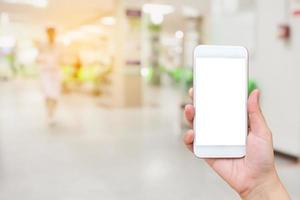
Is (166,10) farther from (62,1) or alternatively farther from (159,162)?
(159,162)

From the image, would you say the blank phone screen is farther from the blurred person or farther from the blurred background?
the blurred person

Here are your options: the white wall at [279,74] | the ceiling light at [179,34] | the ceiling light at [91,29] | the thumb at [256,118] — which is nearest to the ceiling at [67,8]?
the ceiling light at [91,29]

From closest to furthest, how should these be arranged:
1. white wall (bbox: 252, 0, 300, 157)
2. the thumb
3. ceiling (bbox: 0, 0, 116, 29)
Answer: the thumb, white wall (bbox: 252, 0, 300, 157), ceiling (bbox: 0, 0, 116, 29)

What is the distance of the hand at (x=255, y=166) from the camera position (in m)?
1.05

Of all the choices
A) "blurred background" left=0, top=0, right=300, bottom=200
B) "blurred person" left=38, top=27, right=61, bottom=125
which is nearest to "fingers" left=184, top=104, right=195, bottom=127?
"blurred background" left=0, top=0, right=300, bottom=200

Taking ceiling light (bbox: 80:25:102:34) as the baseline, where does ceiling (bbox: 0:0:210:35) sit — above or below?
above

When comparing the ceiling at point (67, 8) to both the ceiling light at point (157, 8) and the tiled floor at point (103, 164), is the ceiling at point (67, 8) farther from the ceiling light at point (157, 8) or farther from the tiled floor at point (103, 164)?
the tiled floor at point (103, 164)

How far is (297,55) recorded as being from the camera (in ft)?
12.4

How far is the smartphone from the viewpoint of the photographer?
1.10m

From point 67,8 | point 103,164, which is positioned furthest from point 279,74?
point 67,8

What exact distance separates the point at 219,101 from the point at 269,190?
0.28 meters

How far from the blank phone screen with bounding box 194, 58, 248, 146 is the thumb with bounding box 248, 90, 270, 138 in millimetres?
34

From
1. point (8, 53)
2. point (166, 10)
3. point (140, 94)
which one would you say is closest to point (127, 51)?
point (140, 94)

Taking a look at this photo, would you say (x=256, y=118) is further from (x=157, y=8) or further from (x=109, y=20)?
(x=109, y=20)
